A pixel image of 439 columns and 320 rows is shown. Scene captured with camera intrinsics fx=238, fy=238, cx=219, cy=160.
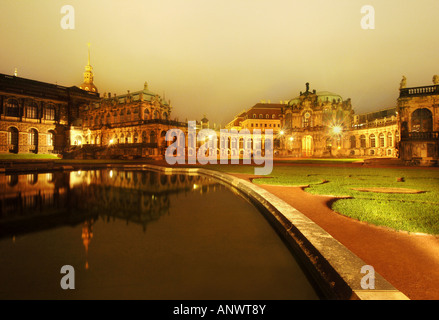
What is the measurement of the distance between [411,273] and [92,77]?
326 feet

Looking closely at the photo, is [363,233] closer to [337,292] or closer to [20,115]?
[337,292]

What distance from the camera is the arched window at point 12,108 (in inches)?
2059

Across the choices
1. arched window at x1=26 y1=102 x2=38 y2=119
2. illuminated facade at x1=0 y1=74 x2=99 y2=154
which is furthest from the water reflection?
arched window at x1=26 y1=102 x2=38 y2=119

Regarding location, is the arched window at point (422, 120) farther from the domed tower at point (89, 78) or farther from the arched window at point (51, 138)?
the domed tower at point (89, 78)

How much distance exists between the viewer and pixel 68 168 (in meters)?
23.5

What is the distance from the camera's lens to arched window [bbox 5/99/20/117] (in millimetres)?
52309

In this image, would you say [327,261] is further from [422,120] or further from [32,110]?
[32,110]

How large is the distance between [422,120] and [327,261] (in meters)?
34.9

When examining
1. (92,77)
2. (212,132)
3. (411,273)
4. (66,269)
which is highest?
(92,77)

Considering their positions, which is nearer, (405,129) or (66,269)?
(66,269)

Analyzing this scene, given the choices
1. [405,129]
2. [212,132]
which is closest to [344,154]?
[405,129]

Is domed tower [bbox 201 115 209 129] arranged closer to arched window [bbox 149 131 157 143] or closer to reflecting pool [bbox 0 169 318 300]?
arched window [bbox 149 131 157 143]

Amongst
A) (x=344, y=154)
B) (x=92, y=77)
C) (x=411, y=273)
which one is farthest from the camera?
(x=92, y=77)

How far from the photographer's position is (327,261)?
3416 mm
